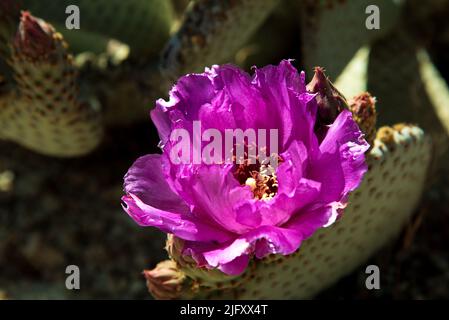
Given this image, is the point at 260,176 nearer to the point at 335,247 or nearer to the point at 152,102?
the point at 335,247

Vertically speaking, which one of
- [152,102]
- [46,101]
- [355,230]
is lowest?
[355,230]

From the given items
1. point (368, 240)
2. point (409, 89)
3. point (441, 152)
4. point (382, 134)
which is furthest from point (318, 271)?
point (409, 89)

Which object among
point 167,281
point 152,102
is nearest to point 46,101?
point 152,102

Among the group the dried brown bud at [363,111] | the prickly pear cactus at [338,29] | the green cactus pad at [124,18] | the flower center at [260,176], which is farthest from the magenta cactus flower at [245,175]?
the green cactus pad at [124,18]

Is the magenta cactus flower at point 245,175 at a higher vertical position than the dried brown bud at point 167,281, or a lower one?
higher

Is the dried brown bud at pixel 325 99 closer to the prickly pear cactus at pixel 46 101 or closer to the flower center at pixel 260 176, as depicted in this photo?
the flower center at pixel 260 176

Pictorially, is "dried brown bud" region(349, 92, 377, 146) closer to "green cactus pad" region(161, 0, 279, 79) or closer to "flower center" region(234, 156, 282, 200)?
"flower center" region(234, 156, 282, 200)

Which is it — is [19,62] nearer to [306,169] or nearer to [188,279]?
[188,279]
